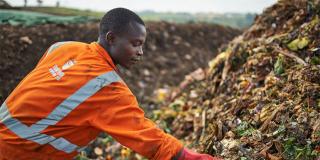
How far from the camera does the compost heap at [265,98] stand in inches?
129

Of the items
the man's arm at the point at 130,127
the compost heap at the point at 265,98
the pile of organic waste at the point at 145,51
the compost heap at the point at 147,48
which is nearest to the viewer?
the man's arm at the point at 130,127

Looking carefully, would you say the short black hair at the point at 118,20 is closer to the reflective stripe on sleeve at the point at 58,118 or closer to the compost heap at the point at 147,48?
the reflective stripe on sleeve at the point at 58,118

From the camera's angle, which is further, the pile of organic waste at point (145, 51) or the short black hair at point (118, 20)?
the pile of organic waste at point (145, 51)

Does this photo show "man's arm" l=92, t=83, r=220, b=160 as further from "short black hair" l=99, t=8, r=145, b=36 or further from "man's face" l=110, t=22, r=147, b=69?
"short black hair" l=99, t=8, r=145, b=36

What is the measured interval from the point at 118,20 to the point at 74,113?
0.59 m

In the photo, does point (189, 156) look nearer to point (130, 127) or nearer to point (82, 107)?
point (130, 127)

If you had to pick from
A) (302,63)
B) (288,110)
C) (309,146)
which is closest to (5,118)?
(309,146)

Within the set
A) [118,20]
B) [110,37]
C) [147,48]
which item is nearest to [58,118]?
[110,37]

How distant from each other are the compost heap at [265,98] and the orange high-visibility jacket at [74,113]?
1082 millimetres

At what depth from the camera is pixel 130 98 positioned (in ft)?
7.96

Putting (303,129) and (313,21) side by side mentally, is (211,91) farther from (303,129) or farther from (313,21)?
(303,129)

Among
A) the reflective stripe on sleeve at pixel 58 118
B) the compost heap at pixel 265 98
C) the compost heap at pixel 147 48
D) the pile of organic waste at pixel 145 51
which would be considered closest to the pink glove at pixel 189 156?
the reflective stripe on sleeve at pixel 58 118

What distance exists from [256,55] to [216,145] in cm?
204

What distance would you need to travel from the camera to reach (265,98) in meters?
4.17
